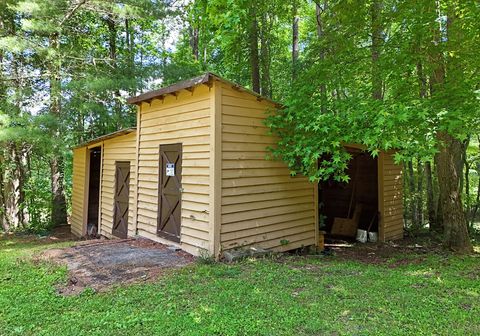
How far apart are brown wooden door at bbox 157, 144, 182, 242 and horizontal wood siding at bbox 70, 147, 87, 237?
497cm

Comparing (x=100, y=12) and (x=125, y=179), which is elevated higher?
(x=100, y=12)

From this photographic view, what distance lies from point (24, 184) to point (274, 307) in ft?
39.0

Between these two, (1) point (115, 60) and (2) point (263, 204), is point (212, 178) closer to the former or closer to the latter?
(2) point (263, 204)

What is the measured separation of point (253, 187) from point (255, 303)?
260 centimetres

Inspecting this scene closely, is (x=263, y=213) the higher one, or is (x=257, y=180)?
(x=257, y=180)

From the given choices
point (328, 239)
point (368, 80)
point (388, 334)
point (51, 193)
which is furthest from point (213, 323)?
point (51, 193)

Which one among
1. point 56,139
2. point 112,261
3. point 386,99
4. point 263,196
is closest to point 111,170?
point 56,139

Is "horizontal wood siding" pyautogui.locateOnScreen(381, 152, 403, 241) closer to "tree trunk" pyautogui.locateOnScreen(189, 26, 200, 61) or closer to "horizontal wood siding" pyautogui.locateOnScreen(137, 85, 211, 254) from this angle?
"horizontal wood siding" pyautogui.locateOnScreen(137, 85, 211, 254)

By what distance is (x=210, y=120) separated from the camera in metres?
5.29

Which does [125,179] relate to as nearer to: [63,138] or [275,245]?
[63,138]

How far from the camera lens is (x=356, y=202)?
9.59 metres

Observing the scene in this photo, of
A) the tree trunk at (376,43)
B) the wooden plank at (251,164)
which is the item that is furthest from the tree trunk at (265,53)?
the wooden plank at (251,164)

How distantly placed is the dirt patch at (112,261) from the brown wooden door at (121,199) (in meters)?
1.82

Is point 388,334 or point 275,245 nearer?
point 388,334
